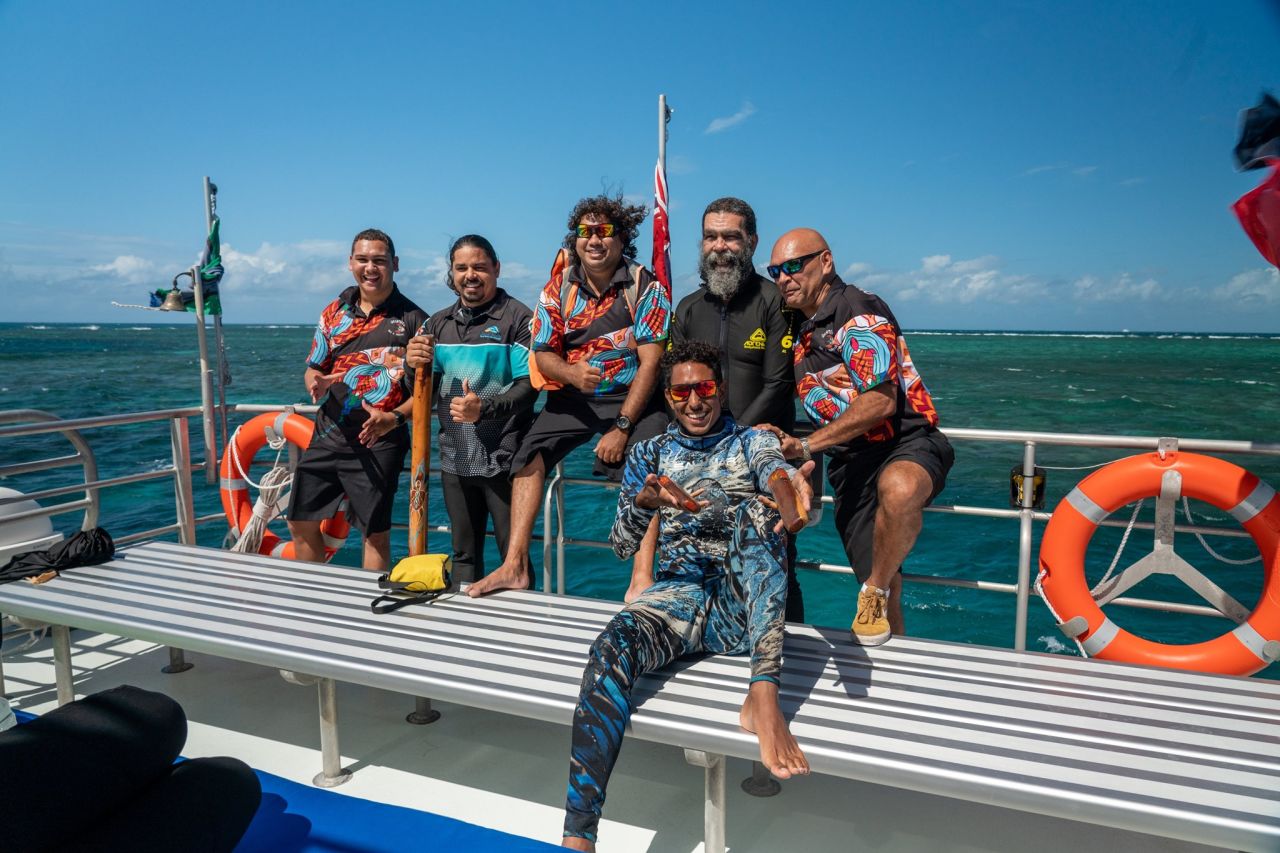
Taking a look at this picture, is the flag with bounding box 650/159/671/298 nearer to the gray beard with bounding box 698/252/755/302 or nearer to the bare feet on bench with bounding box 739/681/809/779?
the gray beard with bounding box 698/252/755/302

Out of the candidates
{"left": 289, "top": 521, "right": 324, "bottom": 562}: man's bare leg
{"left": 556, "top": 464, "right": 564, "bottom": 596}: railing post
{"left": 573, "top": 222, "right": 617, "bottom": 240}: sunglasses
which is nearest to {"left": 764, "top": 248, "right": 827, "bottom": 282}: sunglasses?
{"left": 573, "top": 222, "right": 617, "bottom": 240}: sunglasses

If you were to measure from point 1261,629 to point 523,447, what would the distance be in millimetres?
2782

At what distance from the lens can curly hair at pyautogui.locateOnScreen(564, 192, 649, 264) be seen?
3354mm

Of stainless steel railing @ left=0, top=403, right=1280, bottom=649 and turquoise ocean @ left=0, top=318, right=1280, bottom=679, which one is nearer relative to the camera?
stainless steel railing @ left=0, top=403, right=1280, bottom=649

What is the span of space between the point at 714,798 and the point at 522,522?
5.01 feet

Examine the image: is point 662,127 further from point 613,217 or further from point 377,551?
point 377,551

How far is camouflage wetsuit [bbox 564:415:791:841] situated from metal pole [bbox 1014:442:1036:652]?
113 centimetres

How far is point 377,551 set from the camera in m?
3.87

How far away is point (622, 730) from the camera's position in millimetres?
2119

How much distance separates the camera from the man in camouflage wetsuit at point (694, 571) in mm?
2088

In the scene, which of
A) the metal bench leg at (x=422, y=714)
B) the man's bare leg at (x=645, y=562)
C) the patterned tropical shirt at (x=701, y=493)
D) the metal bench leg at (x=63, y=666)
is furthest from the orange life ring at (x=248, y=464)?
the patterned tropical shirt at (x=701, y=493)

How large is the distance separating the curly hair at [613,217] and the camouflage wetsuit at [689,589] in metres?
1.06

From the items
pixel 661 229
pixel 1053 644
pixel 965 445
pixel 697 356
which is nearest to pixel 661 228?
pixel 661 229

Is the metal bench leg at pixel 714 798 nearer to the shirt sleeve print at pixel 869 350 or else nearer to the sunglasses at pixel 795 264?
the shirt sleeve print at pixel 869 350
